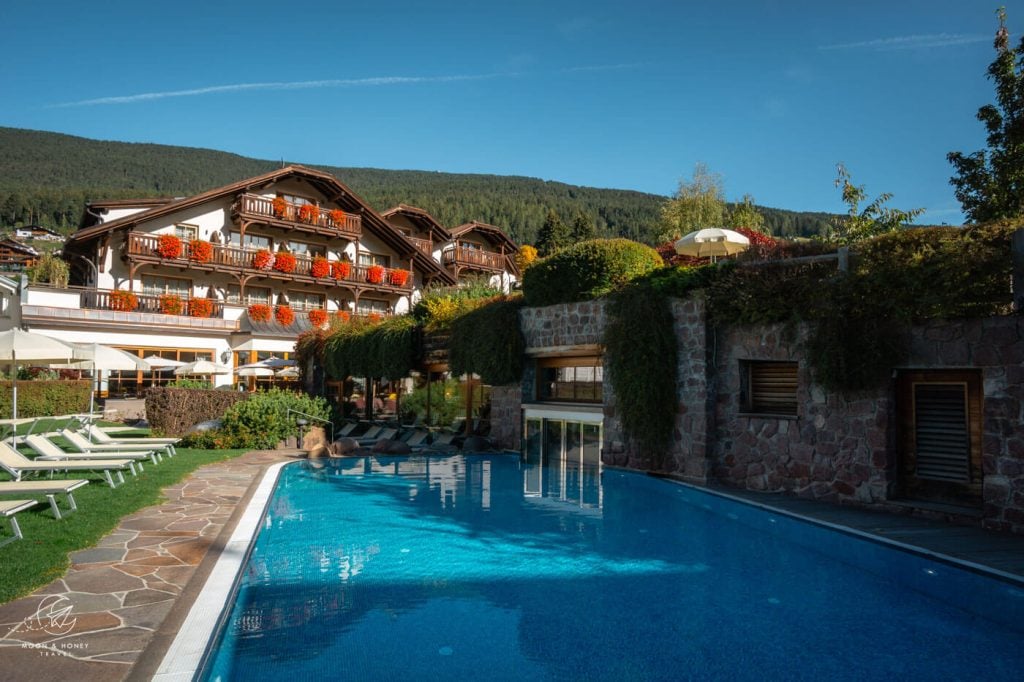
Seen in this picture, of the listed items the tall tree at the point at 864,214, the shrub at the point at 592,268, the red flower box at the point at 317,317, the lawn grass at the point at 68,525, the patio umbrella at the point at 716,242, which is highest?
the tall tree at the point at 864,214

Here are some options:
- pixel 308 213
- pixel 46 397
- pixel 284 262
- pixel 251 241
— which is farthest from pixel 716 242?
pixel 251 241

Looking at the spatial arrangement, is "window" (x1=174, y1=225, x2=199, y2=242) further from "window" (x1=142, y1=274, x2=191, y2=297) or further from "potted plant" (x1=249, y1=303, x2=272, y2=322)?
"potted plant" (x1=249, y1=303, x2=272, y2=322)

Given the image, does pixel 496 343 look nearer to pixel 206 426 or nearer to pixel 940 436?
pixel 206 426

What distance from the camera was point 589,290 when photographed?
12.8 metres

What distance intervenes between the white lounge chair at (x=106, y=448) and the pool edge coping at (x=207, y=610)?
4504mm

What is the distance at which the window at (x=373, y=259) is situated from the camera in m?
35.2

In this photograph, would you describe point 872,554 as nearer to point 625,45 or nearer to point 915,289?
point 915,289

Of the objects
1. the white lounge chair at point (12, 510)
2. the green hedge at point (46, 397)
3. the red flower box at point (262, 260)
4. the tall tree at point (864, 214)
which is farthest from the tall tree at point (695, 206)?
the white lounge chair at point (12, 510)

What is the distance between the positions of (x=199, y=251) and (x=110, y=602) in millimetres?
27041

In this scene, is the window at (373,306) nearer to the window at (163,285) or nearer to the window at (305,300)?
the window at (305,300)

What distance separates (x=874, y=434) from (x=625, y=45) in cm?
1379

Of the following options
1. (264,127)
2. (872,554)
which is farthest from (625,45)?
(264,127)

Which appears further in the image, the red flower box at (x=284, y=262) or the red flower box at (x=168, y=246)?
the red flower box at (x=284, y=262)

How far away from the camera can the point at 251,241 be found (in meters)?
31.8
